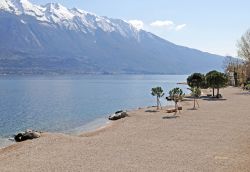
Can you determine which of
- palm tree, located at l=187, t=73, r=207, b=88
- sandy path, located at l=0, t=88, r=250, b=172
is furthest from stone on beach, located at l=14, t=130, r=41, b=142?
palm tree, located at l=187, t=73, r=207, b=88

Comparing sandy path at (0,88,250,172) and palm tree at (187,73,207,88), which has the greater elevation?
palm tree at (187,73,207,88)

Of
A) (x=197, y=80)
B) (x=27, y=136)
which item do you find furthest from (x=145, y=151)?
(x=197, y=80)

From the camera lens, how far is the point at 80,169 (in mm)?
24562

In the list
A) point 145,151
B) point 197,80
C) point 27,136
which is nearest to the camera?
point 145,151

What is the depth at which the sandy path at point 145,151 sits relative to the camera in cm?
2525

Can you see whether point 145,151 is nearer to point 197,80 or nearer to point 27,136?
point 27,136

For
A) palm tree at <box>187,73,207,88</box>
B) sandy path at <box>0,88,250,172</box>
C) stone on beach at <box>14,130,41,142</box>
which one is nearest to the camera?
sandy path at <box>0,88,250,172</box>

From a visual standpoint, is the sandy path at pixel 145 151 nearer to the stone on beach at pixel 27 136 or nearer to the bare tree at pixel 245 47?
the stone on beach at pixel 27 136

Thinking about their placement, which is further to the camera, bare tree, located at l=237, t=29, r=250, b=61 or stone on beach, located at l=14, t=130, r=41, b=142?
bare tree, located at l=237, t=29, r=250, b=61

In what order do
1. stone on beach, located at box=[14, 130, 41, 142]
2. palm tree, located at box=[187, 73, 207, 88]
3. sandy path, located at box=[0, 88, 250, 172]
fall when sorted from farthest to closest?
palm tree, located at box=[187, 73, 207, 88]
stone on beach, located at box=[14, 130, 41, 142]
sandy path, located at box=[0, 88, 250, 172]

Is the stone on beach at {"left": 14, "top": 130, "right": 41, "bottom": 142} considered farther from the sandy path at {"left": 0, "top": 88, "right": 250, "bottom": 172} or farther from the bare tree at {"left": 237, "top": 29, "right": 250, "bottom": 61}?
the bare tree at {"left": 237, "top": 29, "right": 250, "bottom": 61}

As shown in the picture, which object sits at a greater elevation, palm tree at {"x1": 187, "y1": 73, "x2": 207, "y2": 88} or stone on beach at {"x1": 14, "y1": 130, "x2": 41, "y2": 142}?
palm tree at {"x1": 187, "y1": 73, "x2": 207, "y2": 88}

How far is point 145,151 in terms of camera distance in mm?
29812

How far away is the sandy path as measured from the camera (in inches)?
994
